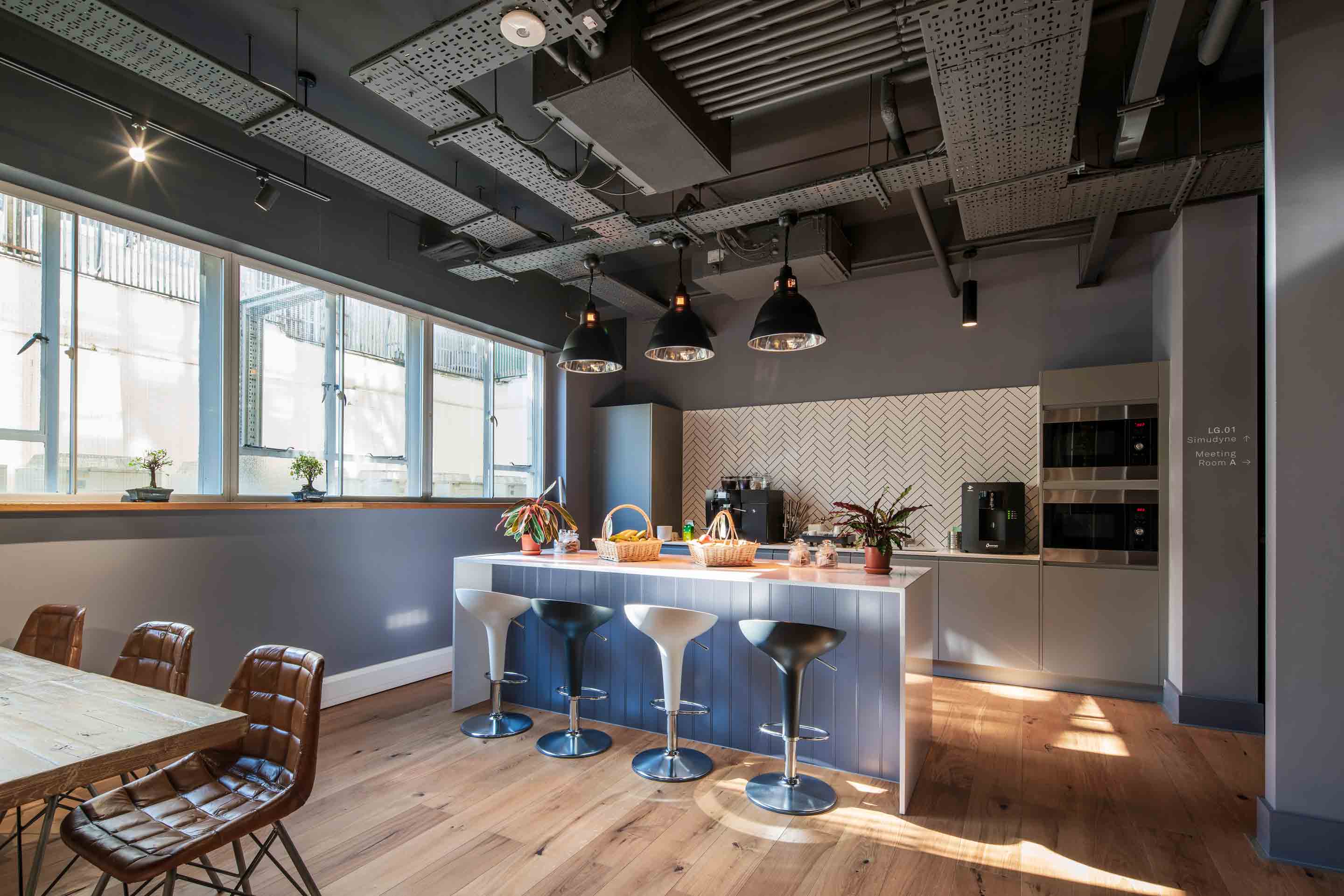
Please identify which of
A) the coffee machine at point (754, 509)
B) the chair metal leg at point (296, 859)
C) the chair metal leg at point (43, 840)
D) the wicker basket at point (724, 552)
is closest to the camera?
the chair metal leg at point (43, 840)

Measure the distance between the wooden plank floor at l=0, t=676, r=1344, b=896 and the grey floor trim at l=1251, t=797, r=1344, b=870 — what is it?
5 centimetres

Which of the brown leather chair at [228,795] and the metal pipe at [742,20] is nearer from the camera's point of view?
the brown leather chair at [228,795]

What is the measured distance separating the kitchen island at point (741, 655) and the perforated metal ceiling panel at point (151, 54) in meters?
2.59

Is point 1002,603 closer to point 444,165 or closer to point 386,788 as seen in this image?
point 386,788

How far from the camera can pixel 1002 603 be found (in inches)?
190

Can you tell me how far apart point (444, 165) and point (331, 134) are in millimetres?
1358

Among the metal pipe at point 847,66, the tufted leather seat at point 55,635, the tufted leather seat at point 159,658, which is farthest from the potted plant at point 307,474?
the metal pipe at point 847,66

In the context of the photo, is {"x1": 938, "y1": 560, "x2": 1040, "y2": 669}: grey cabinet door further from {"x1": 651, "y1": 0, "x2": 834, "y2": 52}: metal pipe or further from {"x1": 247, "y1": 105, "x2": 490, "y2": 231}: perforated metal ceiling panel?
{"x1": 247, "y1": 105, "x2": 490, "y2": 231}: perforated metal ceiling panel

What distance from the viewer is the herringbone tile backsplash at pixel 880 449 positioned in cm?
541

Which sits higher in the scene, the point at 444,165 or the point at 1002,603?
the point at 444,165

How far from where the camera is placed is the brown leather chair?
162cm

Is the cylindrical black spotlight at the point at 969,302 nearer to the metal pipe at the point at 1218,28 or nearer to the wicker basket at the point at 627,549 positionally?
the metal pipe at the point at 1218,28

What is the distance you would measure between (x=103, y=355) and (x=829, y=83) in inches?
147

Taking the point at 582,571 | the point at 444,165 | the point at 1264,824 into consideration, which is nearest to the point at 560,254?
the point at 444,165
